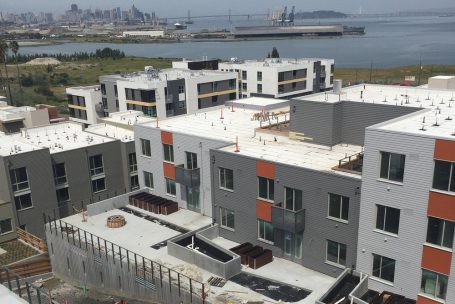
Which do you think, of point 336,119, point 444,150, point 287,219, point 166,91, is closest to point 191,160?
point 287,219

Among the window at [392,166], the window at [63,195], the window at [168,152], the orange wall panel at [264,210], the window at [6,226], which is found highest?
the window at [392,166]

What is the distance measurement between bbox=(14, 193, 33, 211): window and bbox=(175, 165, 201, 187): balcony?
17092 mm

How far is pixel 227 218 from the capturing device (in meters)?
39.7

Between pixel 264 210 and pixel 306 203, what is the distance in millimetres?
4094

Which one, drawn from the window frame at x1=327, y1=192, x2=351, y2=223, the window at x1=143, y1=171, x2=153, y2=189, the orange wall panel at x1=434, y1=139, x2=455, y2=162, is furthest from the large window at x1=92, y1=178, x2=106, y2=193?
the orange wall panel at x1=434, y1=139, x2=455, y2=162

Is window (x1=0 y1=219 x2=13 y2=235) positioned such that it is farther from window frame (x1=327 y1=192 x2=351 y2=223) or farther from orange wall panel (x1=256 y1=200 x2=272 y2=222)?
window frame (x1=327 y1=192 x2=351 y2=223)

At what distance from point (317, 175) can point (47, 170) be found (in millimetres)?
30674

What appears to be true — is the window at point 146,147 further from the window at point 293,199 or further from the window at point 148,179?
the window at point 293,199

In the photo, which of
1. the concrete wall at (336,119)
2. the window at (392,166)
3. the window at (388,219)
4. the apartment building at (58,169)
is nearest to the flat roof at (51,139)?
the apartment building at (58,169)

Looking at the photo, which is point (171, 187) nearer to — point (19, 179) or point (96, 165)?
point (96, 165)

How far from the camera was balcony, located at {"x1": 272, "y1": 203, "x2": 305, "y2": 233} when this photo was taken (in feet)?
109

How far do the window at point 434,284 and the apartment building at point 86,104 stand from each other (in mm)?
77126

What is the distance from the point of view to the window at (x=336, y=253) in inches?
1273

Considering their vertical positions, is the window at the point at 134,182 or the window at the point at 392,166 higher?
the window at the point at 392,166
